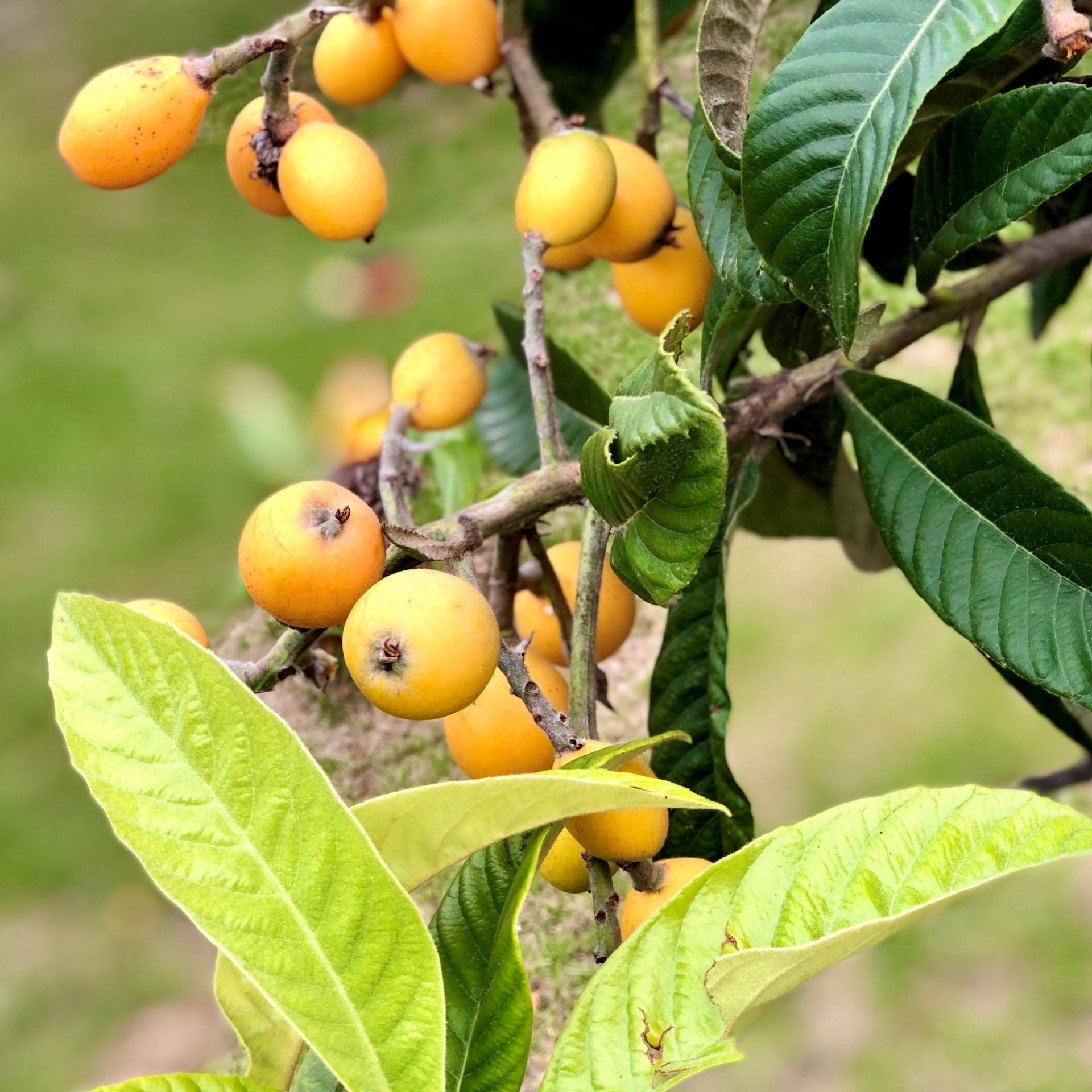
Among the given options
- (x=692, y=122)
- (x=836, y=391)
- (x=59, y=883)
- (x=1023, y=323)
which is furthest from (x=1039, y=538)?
(x=59, y=883)

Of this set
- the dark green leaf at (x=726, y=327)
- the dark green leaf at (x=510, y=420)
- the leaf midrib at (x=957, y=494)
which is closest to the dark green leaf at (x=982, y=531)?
the leaf midrib at (x=957, y=494)

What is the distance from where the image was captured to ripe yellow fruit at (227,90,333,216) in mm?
711

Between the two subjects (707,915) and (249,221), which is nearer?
(707,915)

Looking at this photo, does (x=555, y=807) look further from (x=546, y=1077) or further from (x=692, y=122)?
(x=692, y=122)

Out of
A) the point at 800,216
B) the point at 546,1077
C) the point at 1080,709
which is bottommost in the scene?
the point at 1080,709

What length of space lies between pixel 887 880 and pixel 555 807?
0.44ft

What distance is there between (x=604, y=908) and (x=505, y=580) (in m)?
0.22

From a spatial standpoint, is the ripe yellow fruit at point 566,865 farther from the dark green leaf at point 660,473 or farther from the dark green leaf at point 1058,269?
the dark green leaf at point 1058,269

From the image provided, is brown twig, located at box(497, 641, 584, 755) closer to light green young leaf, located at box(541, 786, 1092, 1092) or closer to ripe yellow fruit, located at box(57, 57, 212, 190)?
light green young leaf, located at box(541, 786, 1092, 1092)

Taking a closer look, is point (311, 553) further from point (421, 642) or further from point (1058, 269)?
point (1058, 269)

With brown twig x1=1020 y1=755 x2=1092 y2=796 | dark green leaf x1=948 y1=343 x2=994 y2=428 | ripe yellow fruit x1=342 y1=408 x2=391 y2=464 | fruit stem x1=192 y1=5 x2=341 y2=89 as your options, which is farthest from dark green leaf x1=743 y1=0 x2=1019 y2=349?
brown twig x1=1020 y1=755 x2=1092 y2=796

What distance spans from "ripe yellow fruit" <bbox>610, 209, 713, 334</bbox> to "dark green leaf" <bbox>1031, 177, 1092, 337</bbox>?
31cm

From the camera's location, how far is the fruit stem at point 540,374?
655 mm

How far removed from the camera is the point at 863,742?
1.73 metres
